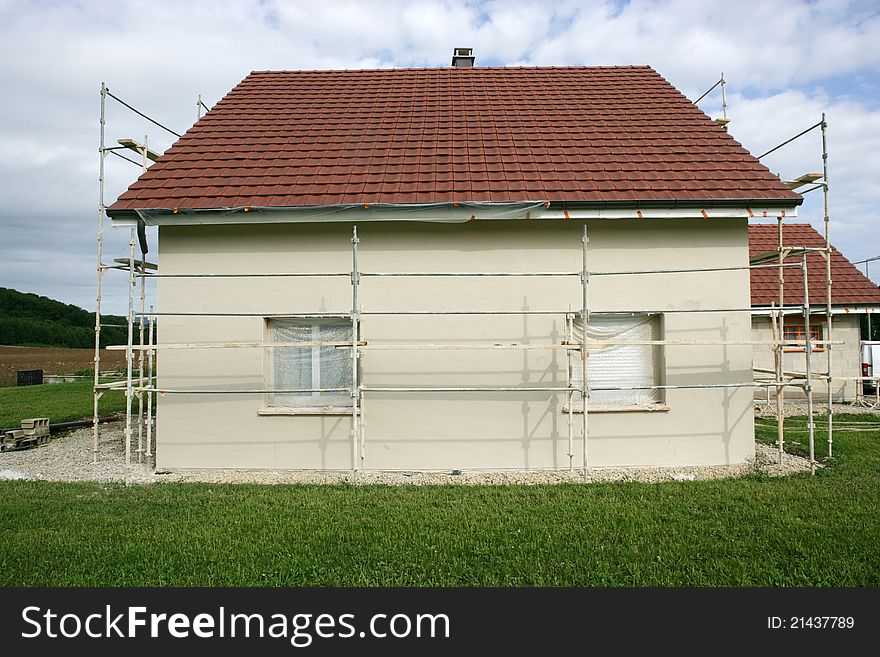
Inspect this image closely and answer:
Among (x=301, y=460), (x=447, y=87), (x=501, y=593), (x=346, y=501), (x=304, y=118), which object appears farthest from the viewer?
(x=447, y=87)

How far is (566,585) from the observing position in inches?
169

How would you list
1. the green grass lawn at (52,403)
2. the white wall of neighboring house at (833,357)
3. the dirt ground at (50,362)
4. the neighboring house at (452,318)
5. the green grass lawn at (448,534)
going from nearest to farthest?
the green grass lawn at (448,534), the neighboring house at (452,318), the green grass lawn at (52,403), the white wall of neighboring house at (833,357), the dirt ground at (50,362)

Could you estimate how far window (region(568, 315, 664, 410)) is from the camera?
848cm

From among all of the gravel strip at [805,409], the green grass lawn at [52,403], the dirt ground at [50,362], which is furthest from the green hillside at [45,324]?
the gravel strip at [805,409]

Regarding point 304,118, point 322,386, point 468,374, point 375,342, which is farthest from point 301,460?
point 304,118

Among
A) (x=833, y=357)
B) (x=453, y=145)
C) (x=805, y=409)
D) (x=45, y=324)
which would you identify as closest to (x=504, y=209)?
(x=453, y=145)

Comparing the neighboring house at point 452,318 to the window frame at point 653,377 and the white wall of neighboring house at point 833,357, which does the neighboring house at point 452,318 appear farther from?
the white wall of neighboring house at point 833,357

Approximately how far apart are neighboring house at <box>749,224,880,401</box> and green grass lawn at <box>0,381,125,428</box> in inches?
634

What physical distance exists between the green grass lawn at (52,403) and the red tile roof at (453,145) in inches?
304

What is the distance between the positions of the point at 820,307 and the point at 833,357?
55.4 inches

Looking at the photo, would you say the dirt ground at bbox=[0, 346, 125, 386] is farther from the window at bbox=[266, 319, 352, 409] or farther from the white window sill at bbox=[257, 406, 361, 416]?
the white window sill at bbox=[257, 406, 361, 416]

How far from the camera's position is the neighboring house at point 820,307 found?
15.8m

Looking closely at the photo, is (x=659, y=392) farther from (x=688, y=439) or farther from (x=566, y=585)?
(x=566, y=585)

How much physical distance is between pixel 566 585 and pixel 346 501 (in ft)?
9.28
